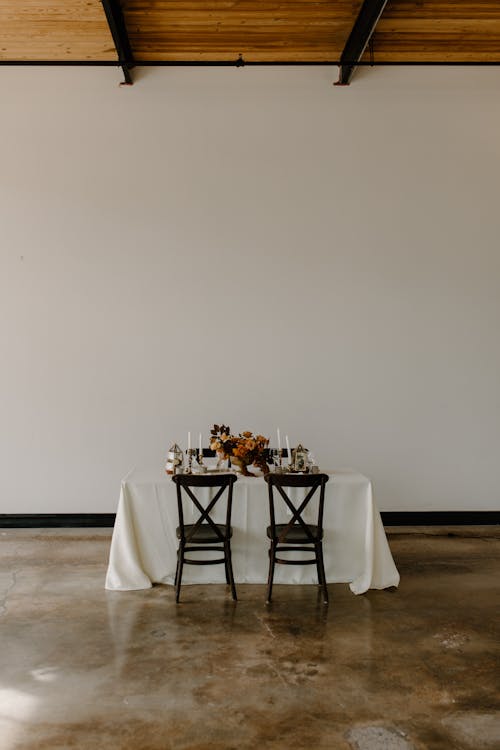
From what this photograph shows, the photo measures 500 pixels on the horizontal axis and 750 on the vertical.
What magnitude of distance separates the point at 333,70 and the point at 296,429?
3.52 meters

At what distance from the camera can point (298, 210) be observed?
21.2 feet

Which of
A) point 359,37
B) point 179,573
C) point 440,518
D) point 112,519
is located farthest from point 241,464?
point 359,37

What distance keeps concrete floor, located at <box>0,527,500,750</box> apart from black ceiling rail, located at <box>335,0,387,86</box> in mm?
4486

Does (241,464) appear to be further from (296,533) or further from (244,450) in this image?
(296,533)

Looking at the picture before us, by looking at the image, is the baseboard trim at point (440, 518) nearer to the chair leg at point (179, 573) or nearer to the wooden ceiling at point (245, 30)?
the chair leg at point (179, 573)

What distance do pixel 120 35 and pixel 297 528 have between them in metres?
4.44

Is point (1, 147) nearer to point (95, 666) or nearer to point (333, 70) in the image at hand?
point (333, 70)

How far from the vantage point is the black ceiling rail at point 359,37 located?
5.42 m

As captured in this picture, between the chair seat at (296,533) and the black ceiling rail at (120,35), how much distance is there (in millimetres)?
4309

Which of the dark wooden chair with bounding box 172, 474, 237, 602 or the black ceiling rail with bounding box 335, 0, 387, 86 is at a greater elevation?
the black ceiling rail with bounding box 335, 0, 387, 86

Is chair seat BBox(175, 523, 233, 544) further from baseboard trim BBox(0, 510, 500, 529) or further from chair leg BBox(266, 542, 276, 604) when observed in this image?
baseboard trim BBox(0, 510, 500, 529)

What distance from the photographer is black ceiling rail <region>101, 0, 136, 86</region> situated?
5.43 m

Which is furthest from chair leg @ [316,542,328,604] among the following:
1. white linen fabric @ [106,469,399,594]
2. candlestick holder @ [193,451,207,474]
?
candlestick holder @ [193,451,207,474]

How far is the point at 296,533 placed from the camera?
4.49 metres
